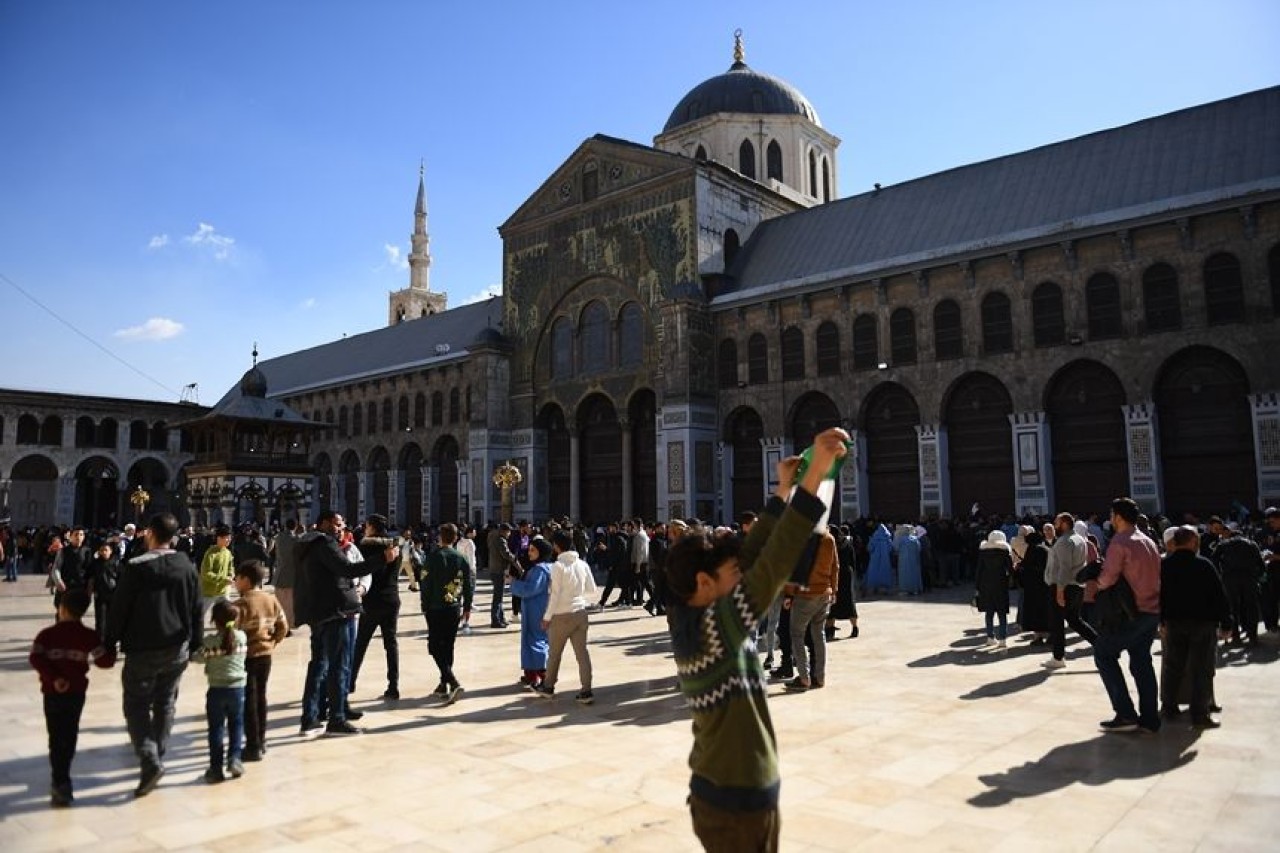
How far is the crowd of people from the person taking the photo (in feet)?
10.0

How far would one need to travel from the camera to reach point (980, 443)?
1021 inches

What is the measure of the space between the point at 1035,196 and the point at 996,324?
4.36 metres

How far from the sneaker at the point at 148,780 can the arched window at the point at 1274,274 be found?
24.8 m

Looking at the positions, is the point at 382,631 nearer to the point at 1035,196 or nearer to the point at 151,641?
the point at 151,641

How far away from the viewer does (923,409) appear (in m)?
26.6

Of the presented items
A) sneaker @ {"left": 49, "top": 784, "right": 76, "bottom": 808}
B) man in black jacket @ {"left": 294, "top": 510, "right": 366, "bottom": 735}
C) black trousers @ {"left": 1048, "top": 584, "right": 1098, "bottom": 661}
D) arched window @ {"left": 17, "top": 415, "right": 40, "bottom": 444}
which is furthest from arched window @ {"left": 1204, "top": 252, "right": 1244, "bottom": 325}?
arched window @ {"left": 17, "top": 415, "right": 40, "bottom": 444}

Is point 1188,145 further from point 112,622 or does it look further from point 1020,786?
point 112,622

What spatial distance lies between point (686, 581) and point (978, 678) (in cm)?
792

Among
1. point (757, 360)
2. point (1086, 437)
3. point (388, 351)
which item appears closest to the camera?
point (1086, 437)

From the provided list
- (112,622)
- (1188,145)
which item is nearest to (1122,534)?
(112,622)

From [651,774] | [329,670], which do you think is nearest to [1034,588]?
[651,774]

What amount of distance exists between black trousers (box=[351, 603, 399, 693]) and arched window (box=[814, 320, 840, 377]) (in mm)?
21993

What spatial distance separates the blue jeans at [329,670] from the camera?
24.9ft

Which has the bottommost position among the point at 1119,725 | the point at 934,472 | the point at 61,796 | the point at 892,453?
the point at 1119,725
